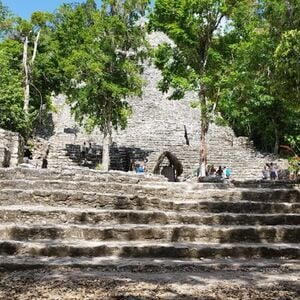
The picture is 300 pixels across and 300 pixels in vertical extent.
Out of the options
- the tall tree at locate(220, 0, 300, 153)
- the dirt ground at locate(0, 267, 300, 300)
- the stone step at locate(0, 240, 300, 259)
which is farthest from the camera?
the tall tree at locate(220, 0, 300, 153)

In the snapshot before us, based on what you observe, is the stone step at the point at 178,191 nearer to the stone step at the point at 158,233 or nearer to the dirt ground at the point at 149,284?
the stone step at the point at 158,233

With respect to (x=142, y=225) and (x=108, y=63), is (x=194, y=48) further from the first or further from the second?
(x=142, y=225)

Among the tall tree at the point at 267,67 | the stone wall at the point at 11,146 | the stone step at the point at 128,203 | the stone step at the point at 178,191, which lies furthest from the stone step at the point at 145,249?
the stone wall at the point at 11,146

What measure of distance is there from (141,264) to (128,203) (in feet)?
7.50

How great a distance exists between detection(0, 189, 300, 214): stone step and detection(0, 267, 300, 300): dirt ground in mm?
2190

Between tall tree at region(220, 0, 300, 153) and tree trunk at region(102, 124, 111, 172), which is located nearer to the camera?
tall tree at region(220, 0, 300, 153)

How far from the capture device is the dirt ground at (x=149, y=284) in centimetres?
364

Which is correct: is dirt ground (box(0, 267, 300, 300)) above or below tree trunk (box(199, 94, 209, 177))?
below

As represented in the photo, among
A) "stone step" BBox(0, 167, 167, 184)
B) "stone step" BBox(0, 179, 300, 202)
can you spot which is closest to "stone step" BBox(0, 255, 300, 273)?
"stone step" BBox(0, 179, 300, 202)

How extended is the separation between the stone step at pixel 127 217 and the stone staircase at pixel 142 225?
0.01 metres

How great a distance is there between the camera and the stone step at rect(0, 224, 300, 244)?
5477 millimetres

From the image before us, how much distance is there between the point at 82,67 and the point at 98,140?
11.7 meters

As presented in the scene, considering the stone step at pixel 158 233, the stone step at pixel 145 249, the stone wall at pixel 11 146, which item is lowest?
the stone step at pixel 145 249

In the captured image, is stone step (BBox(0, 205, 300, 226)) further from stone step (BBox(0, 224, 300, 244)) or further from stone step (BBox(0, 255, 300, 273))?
stone step (BBox(0, 255, 300, 273))
